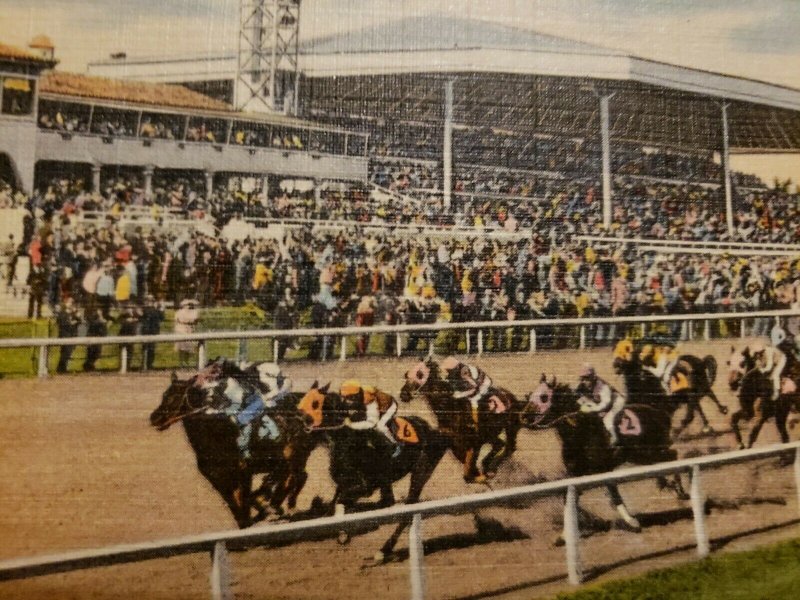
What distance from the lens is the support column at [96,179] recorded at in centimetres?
230

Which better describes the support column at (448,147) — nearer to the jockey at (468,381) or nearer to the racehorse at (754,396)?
the jockey at (468,381)

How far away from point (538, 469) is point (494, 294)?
2.21 ft

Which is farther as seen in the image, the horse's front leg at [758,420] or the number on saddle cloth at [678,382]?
the horse's front leg at [758,420]

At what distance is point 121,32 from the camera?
237 centimetres

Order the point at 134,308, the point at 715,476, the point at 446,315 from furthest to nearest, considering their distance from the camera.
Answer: the point at 715,476 → the point at 446,315 → the point at 134,308

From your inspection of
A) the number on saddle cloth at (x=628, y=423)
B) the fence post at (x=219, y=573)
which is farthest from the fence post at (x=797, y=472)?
the fence post at (x=219, y=573)

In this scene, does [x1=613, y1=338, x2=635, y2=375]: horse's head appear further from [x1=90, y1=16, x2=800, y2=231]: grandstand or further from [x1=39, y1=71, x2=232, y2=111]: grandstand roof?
[x1=39, y1=71, x2=232, y2=111]: grandstand roof

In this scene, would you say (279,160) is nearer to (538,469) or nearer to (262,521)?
(262,521)

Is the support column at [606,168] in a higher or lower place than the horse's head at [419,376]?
higher

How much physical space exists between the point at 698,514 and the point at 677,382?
0.51 m

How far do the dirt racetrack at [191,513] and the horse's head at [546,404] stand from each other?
0.04 meters

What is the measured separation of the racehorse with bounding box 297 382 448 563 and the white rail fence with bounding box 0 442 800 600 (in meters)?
0.07

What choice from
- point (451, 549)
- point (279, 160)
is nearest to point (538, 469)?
point (451, 549)

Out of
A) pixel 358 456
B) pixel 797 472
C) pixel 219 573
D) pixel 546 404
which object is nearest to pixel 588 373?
pixel 546 404
